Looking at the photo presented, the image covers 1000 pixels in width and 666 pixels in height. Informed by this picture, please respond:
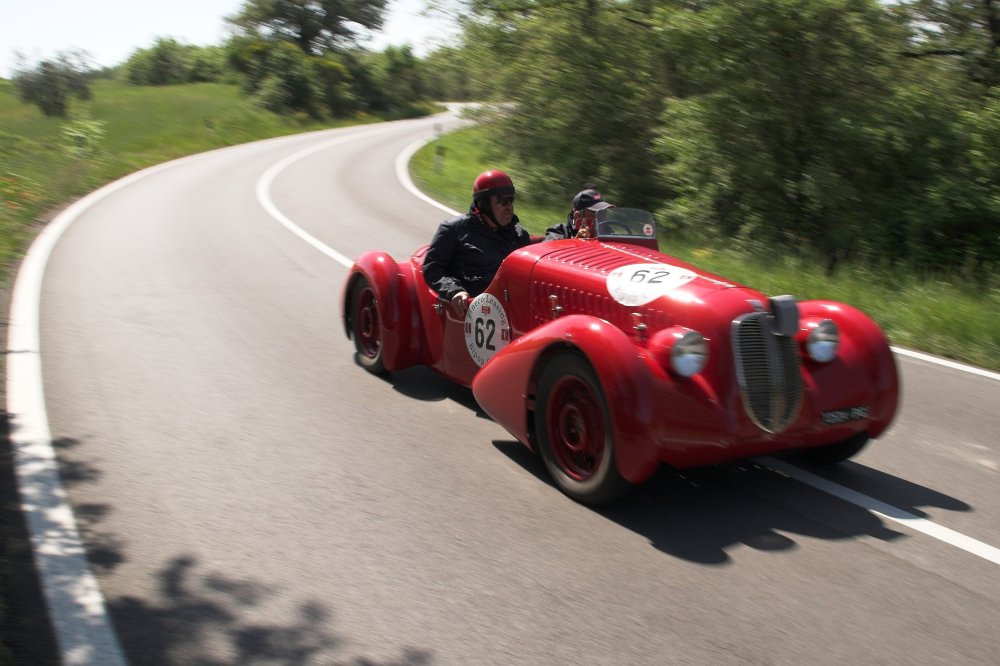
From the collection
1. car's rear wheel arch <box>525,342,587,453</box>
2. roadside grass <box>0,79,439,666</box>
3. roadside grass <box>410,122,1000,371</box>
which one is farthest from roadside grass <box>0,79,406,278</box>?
roadside grass <box>410,122,1000,371</box>

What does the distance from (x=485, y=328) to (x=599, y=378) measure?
163cm

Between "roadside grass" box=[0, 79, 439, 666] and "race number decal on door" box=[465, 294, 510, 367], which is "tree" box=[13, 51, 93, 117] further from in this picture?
"race number decal on door" box=[465, 294, 510, 367]

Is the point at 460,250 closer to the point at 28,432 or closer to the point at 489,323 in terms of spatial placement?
the point at 489,323

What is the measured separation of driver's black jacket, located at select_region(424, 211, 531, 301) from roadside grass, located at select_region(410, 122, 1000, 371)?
13.6 feet

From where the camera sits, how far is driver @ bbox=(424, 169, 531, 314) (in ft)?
22.2

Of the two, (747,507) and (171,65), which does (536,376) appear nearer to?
(747,507)

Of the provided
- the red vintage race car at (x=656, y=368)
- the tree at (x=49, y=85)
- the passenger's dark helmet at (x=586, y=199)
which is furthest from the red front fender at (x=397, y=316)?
the tree at (x=49, y=85)

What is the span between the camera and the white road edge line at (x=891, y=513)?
4496 mm

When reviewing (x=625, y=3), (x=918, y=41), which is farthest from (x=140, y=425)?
(x=625, y=3)

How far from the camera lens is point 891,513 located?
4.89 metres

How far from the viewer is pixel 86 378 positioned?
7.12m

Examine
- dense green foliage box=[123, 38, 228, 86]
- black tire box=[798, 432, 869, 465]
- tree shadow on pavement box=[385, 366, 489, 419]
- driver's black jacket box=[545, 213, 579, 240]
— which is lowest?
tree shadow on pavement box=[385, 366, 489, 419]

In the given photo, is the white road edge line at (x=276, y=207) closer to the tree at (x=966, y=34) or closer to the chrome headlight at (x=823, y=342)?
the chrome headlight at (x=823, y=342)

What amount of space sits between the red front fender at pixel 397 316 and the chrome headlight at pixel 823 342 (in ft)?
9.90
